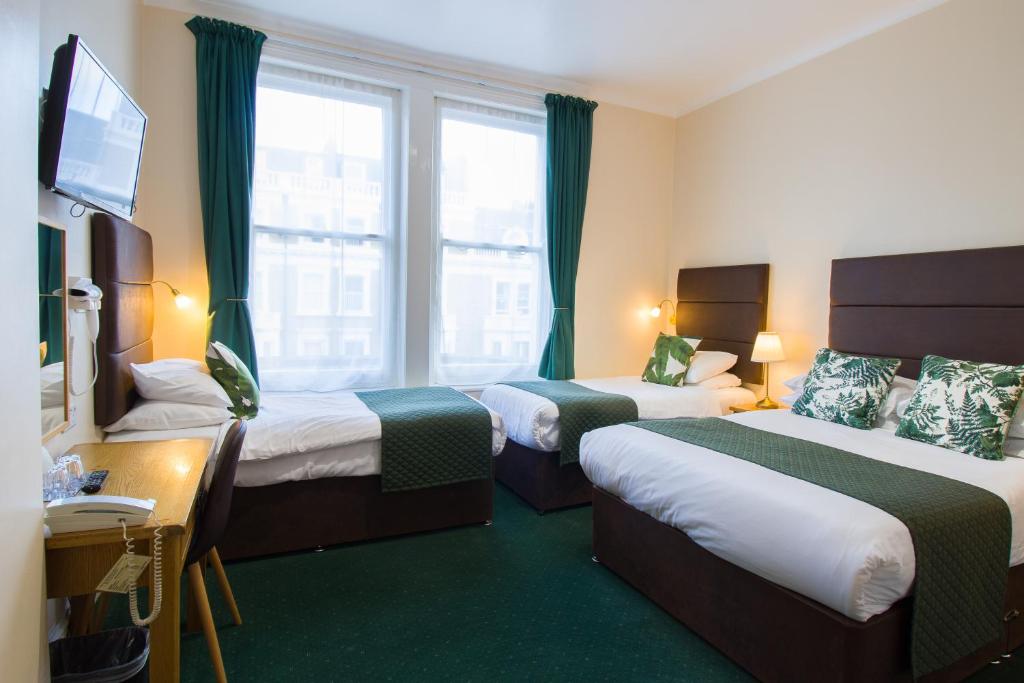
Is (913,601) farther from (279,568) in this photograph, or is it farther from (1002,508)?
(279,568)

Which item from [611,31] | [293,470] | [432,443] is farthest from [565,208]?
[293,470]

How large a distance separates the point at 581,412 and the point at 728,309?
1.74 meters

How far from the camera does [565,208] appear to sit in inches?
175

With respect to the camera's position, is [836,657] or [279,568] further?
[279,568]

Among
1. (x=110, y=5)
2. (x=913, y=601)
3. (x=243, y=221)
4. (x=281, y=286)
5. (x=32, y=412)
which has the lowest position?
(x=913, y=601)

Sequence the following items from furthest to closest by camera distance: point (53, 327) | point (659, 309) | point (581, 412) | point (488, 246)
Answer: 1. point (659, 309)
2. point (488, 246)
3. point (581, 412)
4. point (53, 327)

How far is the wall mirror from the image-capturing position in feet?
5.66

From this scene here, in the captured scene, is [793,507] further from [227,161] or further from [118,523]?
[227,161]

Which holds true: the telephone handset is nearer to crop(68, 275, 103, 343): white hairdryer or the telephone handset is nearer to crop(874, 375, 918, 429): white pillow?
crop(68, 275, 103, 343): white hairdryer

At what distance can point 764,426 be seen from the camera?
9.30 feet

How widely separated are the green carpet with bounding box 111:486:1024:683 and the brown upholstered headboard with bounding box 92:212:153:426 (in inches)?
34.8

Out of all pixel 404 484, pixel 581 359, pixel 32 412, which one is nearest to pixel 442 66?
pixel 581 359

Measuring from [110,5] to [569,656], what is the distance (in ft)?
11.4

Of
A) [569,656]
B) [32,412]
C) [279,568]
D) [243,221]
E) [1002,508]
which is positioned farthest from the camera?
[243,221]
